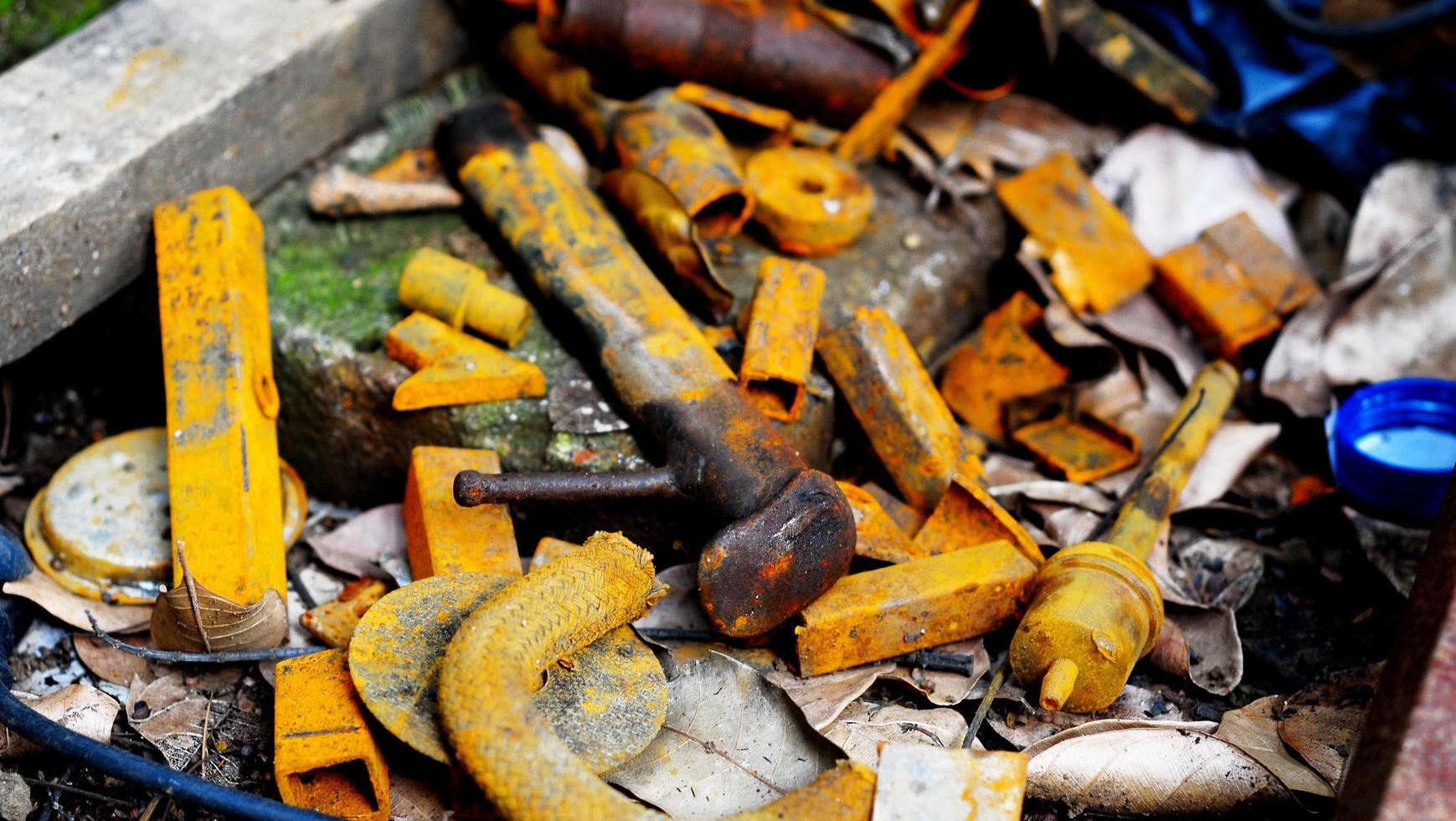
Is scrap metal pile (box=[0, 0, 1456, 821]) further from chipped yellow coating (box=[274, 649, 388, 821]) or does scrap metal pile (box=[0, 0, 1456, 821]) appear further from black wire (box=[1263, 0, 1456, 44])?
black wire (box=[1263, 0, 1456, 44])

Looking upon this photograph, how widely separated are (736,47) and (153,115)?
1527 mm

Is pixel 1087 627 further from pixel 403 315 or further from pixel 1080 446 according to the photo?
pixel 403 315

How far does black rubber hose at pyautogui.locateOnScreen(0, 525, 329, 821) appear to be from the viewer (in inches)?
73.2

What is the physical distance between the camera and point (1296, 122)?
3625 mm

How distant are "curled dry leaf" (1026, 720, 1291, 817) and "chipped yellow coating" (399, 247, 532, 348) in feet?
4.83

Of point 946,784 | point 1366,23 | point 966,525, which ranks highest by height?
point 1366,23

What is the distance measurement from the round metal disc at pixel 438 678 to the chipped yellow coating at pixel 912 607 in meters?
0.34

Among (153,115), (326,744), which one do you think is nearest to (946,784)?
(326,744)

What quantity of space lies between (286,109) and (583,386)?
1.23 metres

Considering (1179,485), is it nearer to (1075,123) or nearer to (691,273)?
(691,273)

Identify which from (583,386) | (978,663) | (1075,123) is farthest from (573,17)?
(978,663)

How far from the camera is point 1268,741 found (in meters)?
2.23

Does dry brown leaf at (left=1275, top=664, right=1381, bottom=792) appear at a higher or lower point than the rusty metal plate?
lower

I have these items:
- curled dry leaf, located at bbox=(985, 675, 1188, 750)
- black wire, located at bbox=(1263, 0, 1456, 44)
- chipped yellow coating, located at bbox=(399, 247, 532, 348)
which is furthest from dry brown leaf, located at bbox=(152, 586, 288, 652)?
black wire, located at bbox=(1263, 0, 1456, 44)
